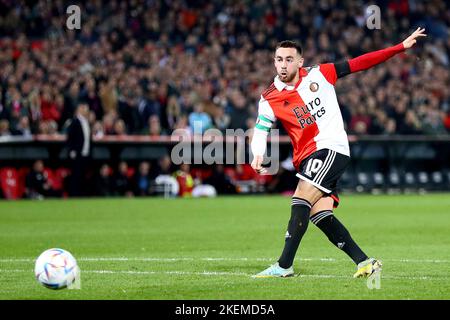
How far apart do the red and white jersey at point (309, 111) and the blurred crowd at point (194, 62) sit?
15.4 m

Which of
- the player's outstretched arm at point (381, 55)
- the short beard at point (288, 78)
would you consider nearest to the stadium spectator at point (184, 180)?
the short beard at point (288, 78)

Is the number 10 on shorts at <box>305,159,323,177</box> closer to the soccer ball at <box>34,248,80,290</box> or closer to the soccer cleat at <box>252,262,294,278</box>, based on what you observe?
the soccer cleat at <box>252,262,294,278</box>

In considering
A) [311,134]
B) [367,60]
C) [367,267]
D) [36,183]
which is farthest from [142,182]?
[367,267]

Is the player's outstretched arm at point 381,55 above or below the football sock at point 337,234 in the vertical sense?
above

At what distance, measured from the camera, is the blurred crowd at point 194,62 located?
25.5m

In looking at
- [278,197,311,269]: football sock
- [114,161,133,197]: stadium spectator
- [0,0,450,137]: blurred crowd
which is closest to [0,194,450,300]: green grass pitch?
[278,197,311,269]: football sock

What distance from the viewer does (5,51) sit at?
1040 inches

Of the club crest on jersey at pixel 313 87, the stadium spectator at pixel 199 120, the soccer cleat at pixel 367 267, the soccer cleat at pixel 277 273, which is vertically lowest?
the soccer cleat at pixel 277 273

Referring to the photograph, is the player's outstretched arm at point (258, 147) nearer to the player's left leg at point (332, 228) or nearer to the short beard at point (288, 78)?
the short beard at point (288, 78)

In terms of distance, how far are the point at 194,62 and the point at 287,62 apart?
1939cm

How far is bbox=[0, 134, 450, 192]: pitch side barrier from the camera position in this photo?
84.2 feet
